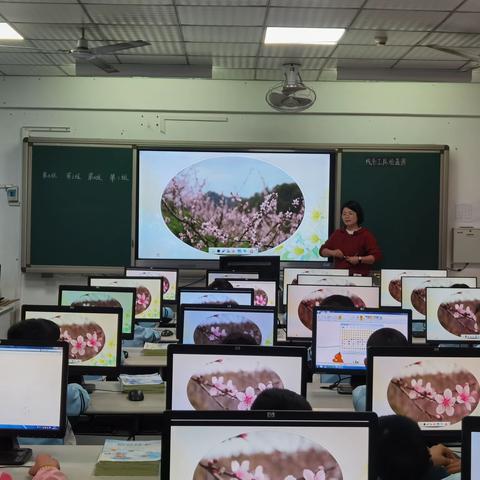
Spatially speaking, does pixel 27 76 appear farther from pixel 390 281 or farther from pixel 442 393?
pixel 442 393

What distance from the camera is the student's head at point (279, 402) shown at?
171 centimetres

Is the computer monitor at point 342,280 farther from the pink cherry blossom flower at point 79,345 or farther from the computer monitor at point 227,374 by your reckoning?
the computer monitor at point 227,374

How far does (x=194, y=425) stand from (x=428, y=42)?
5104mm

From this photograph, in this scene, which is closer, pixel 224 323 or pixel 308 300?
pixel 224 323

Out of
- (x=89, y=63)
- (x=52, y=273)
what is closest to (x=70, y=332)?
(x=89, y=63)

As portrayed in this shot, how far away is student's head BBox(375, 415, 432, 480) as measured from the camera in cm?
168

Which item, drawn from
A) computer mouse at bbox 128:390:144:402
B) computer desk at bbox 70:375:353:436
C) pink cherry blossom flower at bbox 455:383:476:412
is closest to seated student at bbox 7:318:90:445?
computer desk at bbox 70:375:353:436

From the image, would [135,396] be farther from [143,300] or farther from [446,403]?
[143,300]

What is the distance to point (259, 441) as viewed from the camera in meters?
1.44

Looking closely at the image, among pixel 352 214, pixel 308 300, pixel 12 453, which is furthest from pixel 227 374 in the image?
pixel 352 214

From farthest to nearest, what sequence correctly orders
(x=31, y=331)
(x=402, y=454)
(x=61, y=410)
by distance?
(x=31, y=331)
(x=61, y=410)
(x=402, y=454)

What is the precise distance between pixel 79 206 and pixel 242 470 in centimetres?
607

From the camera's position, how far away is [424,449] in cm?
177

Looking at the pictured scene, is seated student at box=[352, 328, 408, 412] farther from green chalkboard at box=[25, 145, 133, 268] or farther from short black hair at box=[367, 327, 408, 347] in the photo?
green chalkboard at box=[25, 145, 133, 268]
